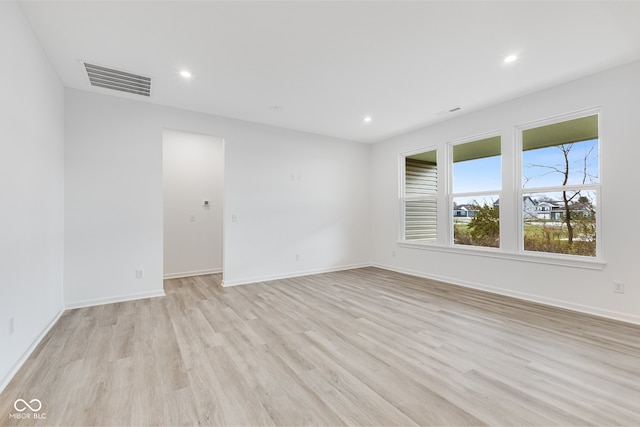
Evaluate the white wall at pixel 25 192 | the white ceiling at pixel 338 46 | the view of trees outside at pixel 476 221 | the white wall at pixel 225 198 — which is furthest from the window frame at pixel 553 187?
the white wall at pixel 25 192

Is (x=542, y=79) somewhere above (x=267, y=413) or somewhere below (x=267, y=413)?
above

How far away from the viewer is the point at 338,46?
103 inches

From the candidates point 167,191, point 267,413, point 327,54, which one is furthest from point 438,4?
point 167,191

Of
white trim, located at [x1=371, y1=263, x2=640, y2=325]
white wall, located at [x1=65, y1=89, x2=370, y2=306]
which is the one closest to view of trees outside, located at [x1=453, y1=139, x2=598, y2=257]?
white trim, located at [x1=371, y1=263, x2=640, y2=325]

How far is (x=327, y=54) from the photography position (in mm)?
2734

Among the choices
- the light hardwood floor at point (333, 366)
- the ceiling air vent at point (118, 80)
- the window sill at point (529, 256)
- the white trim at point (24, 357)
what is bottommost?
the light hardwood floor at point (333, 366)

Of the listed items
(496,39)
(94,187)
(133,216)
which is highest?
(496,39)

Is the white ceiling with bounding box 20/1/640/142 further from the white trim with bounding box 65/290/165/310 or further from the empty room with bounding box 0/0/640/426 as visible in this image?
the white trim with bounding box 65/290/165/310

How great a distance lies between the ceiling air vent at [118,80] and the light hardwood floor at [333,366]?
9.03 ft

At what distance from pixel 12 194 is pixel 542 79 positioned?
523 centimetres

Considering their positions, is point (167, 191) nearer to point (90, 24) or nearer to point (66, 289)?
point (66, 289)

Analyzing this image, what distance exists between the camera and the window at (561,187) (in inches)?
129

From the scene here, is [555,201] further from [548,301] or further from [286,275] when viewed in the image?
[286,275]

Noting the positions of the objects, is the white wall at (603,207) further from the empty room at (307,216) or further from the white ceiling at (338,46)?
the white ceiling at (338,46)
